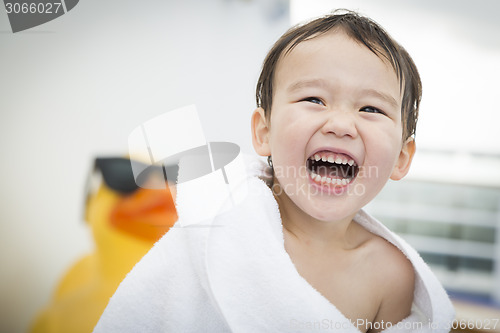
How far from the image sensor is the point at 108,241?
0.79 meters

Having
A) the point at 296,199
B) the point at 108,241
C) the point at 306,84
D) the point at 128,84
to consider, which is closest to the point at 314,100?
the point at 306,84

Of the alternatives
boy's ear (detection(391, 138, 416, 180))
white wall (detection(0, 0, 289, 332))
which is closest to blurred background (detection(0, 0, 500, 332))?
white wall (detection(0, 0, 289, 332))

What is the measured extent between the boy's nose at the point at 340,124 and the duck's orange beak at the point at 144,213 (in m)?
0.36

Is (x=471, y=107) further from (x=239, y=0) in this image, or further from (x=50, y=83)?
(x=50, y=83)

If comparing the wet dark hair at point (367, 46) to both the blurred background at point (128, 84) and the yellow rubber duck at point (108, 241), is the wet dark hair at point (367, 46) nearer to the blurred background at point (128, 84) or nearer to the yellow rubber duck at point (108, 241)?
the blurred background at point (128, 84)

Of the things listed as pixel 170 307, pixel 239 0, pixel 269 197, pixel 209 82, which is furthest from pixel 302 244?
pixel 239 0

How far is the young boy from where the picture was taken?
0.46 metres

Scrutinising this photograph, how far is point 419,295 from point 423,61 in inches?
15.3

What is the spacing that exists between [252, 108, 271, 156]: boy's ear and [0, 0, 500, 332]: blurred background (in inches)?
3.8

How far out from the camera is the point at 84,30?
68 centimetres

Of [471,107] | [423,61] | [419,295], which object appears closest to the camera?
[419,295]

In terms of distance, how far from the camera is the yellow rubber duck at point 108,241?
0.74m

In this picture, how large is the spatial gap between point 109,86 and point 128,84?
→ 0.03 metres

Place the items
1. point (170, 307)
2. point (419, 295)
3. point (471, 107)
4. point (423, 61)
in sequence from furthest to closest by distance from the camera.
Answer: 1. point (471, 107)
2. point (423, 61)
3. point (419, 295)
4. point (170, 307)
